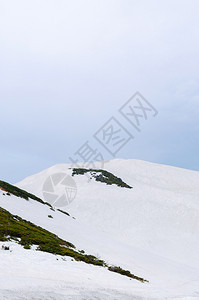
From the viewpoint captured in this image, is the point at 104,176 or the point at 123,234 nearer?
the point at 123,234

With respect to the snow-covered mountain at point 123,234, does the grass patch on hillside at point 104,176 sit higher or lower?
higher

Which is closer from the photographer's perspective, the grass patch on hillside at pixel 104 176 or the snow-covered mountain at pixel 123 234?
the snow-covered mountain at pixel 123 234

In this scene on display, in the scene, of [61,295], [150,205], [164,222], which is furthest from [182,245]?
[61,295]

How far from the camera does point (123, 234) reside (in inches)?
1275

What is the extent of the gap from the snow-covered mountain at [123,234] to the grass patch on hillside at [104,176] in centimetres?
88

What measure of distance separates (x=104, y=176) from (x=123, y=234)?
25.4 metres

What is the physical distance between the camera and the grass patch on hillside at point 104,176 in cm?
5359

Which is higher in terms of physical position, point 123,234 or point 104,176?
point 104,176

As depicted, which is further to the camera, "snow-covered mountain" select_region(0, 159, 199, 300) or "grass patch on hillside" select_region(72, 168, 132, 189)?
"grass patch on hillside" select_region(72, 168, 132, 189)

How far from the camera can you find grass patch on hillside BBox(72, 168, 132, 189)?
53.6 m

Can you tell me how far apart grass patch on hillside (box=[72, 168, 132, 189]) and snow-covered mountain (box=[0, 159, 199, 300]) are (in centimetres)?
88

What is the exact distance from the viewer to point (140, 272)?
1691 cm

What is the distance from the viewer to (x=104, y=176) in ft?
188

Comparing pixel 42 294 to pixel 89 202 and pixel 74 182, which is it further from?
pixel 74 182
